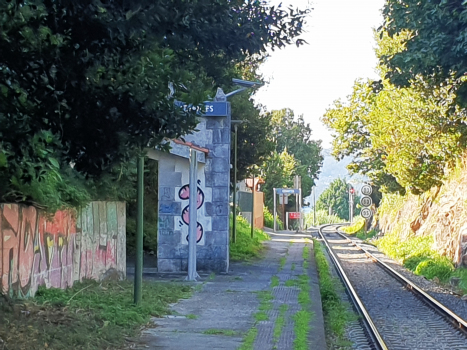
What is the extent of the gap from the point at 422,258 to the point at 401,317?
12042 millimetres

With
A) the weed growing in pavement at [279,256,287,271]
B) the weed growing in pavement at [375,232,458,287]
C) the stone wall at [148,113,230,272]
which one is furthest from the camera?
the weed growing in pavement at [279,256,287,271]

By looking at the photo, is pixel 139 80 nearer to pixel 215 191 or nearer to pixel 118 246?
pixel 118 246

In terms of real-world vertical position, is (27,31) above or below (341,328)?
above

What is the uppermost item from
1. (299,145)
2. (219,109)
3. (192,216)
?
(299,145)

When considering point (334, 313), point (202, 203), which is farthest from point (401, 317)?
point (202, 203)

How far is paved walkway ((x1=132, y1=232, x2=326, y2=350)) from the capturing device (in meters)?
9.66

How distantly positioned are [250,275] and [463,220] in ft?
25.7

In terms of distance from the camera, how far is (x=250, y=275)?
19703 mm

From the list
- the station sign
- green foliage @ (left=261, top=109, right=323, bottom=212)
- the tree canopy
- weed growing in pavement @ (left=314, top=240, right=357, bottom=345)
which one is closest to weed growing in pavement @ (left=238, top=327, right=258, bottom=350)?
weed growing in pavement @ (left=314, top=240, right=357, bottom=345)

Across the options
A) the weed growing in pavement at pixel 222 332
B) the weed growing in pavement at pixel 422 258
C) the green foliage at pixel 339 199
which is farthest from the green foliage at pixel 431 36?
the green foliage at pixel 339 199

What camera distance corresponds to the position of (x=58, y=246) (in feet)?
41.0

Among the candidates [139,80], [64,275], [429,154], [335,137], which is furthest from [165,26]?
[335,137]

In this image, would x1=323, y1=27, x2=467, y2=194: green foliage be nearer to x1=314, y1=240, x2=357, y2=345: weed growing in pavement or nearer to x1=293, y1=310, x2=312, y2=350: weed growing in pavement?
x1=314, y1=240, x2=357, y2=345: weed growing in pavement

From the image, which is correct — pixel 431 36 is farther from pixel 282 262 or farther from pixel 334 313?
pixel 282 262
